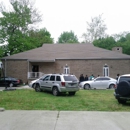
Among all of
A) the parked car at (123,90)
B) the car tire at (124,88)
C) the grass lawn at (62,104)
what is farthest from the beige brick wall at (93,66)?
the car tire at (124,88)

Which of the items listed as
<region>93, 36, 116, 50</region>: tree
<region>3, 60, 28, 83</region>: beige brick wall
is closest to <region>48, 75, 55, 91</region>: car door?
<region>3, 60, 28, 83</region>: beige brick wall

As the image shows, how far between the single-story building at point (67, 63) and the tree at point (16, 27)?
260 inches

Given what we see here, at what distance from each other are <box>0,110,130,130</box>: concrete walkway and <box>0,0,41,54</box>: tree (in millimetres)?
29024

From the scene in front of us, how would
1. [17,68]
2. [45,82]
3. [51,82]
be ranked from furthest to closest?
[17,68]
[45,82]
[51,82]

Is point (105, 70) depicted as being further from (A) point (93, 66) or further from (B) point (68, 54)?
(B) point (68, 54)

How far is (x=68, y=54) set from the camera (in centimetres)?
3066

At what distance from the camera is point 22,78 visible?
98.1ft

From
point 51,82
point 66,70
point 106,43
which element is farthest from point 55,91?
point 106,43

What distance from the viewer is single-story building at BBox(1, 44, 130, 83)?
29.0 metres

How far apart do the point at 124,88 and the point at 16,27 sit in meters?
30.2

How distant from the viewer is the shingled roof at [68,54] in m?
29.4

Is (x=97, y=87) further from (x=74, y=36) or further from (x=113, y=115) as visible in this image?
(x=74, y=36)

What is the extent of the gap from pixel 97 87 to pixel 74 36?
59.0 meters

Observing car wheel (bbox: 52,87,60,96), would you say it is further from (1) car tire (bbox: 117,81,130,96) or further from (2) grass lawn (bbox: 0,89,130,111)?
(1) car tire (bbox: 117,81,130,96)
